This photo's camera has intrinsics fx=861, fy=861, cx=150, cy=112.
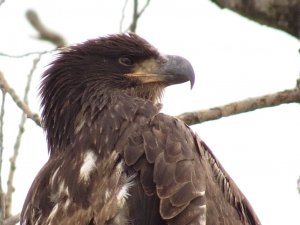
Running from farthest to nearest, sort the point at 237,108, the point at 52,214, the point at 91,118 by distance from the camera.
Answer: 1. the point at 91,118
2. the point at 237,108
3. the point at 52,214

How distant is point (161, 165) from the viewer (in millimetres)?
5836

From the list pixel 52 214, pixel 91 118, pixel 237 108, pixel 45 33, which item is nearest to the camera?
pixel 52 214

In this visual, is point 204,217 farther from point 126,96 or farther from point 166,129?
point 126,96

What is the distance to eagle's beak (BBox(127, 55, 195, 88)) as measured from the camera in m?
7.21

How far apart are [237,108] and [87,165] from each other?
131cm

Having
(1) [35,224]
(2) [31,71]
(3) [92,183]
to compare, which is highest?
(2) [31,71]

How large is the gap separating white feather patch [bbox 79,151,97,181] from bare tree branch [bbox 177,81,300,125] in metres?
0.86

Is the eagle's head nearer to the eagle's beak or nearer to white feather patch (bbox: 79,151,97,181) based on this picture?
the eagle's beak

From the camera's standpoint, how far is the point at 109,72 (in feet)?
24.1

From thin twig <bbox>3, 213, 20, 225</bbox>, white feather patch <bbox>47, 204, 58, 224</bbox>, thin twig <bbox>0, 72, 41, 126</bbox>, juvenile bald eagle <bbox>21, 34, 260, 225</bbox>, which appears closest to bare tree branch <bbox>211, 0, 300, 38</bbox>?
juvenile bald eagle <bbox>21, 34, 260, 225</bbox>

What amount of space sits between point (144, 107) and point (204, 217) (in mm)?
1324

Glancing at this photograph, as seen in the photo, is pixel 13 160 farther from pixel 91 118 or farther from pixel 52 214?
pixel 52 214

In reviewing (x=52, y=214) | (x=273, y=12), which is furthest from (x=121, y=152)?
(x=273, y=12)

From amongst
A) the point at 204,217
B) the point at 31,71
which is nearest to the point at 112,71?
the point at 31,71
